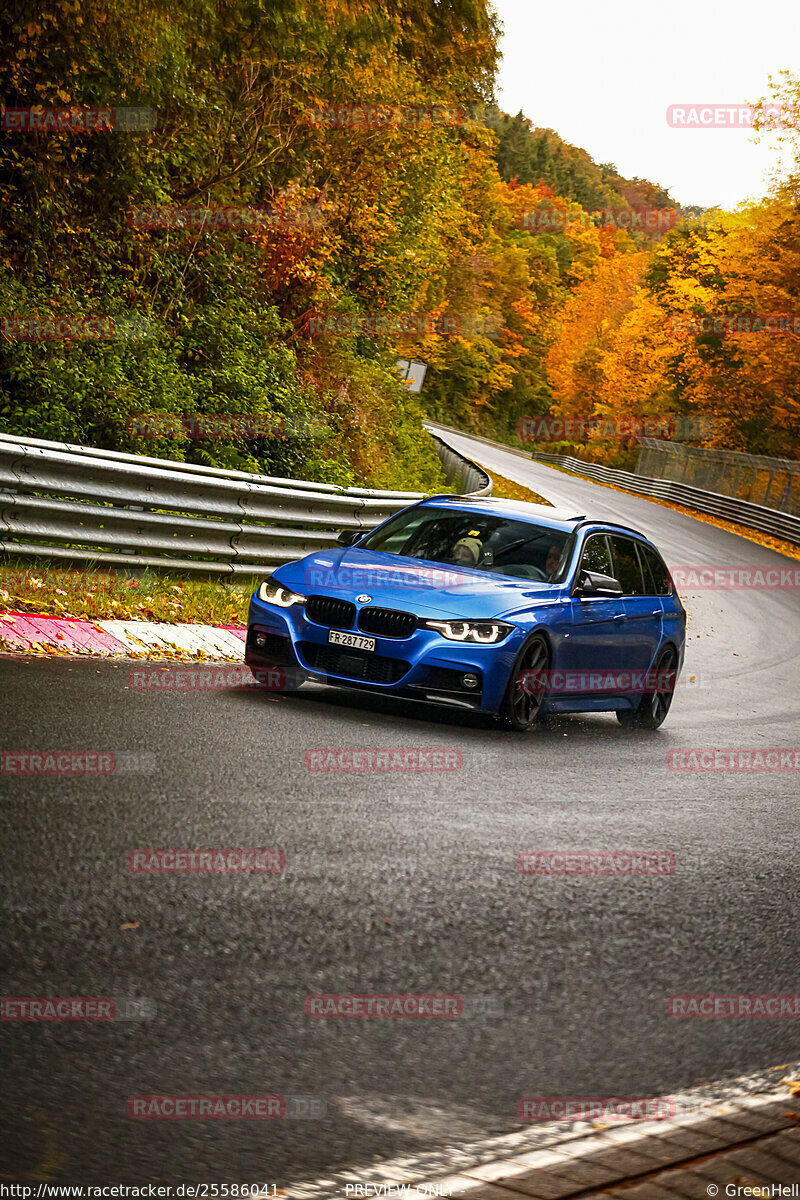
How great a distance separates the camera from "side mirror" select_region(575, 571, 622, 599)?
35.0 ft

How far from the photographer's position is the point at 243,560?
14.1m

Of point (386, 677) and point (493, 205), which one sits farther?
point (493, 205)

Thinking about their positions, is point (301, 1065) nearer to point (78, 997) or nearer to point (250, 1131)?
point (250, 1131)

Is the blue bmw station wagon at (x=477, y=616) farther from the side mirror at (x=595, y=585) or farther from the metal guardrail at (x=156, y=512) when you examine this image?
the metal guardrail at (x=156, y=512)

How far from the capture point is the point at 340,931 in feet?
15.7

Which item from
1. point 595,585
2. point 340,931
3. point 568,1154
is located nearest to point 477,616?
point 595,585

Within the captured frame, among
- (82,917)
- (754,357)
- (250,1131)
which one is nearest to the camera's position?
(250,1131)

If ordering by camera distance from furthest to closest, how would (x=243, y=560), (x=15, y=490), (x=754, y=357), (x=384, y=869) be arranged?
(x=754, y=357), (x=243, y=560), (x=15, y=490), (x=384, y=869)

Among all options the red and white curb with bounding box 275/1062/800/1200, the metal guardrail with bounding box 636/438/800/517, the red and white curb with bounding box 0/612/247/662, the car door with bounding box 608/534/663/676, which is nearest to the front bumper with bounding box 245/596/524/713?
the red and white curb with bounding box 0/612/247/662

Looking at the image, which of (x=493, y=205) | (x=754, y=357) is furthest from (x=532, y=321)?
(x=754, y=357)

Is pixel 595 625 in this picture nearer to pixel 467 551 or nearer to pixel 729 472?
pixel 467 551

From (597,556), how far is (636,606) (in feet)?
2.28

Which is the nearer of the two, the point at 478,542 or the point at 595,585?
the point at 595,585

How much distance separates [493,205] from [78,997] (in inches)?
2730
